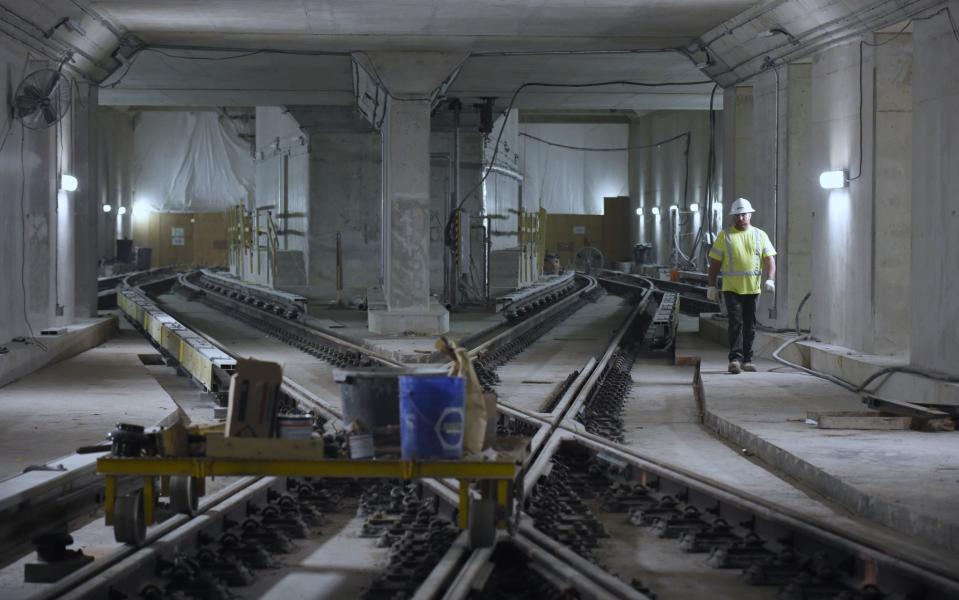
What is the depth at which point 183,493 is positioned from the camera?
23.2 feet

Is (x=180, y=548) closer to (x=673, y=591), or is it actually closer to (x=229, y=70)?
Answer: (x=673, y=591)

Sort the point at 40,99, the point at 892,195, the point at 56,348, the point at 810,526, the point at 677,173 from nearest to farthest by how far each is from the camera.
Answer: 1. the point at 810,526
2. the point at 892,195
3. the point at 40,99
4. the point at 56,348
5. the point at 677,173

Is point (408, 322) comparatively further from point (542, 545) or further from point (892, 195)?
point (542, 545)

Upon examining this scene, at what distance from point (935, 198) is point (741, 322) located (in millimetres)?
3261

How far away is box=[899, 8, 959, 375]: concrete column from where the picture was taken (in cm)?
1159

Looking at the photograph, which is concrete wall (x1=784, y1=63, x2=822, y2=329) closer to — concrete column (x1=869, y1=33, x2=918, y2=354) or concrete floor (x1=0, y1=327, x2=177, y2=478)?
concrete column (x1=869, y1=33, x2=918, y2=354)

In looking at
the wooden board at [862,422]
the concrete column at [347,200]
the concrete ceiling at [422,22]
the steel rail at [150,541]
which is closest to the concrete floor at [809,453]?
the wooden board at [862,422]

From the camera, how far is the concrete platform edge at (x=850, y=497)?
22.3 feet

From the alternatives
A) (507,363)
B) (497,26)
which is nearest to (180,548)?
(507,363)

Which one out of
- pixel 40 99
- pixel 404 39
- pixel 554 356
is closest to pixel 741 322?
pixel 554 356

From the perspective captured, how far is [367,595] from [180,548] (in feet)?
3.95

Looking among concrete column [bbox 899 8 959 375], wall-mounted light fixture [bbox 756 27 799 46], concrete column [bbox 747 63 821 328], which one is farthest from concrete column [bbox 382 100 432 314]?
concrete column [bbox 899 8 959 375]

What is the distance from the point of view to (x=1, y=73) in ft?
47.6

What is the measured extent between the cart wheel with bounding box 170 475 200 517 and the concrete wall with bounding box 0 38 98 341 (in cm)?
859
